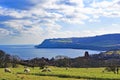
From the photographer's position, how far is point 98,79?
1823 inches

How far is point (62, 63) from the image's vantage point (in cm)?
15750

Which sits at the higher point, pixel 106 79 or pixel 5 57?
pixel 5 57

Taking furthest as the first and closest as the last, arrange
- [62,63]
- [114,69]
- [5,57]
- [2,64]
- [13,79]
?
[62,63], [5,57], [2,64], [114,69], [13,79]

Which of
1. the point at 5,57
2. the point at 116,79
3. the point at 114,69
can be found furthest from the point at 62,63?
the point at 116,79

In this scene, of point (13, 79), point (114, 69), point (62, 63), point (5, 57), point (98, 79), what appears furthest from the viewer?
point (62, 63)

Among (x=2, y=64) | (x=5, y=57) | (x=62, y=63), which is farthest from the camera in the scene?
(x=62, y=63)

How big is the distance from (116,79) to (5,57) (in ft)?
349

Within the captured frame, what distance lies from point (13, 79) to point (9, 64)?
10022 centimetres

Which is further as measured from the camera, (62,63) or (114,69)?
(62,63)

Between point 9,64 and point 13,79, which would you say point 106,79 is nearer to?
point 13,79

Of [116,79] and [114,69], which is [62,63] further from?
[116,79]

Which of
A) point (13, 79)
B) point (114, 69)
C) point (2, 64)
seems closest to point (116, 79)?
point (13, 79)

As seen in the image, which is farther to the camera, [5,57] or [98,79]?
[5,57]

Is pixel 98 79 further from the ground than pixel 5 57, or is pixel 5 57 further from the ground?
pixel 5 57
